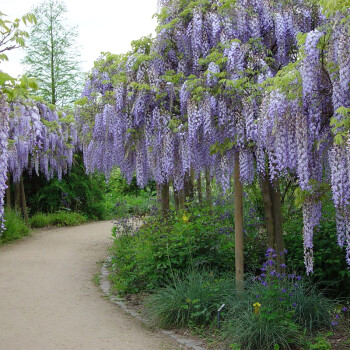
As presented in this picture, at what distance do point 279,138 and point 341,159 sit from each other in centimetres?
71

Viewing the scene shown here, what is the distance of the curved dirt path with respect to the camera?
15.4 ft

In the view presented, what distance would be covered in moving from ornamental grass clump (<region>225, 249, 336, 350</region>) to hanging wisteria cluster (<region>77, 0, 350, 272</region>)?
0.46 meters

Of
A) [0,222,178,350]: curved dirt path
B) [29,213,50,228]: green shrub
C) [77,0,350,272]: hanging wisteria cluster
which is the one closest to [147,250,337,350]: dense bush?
[0,222,178,350]: curved dirt path

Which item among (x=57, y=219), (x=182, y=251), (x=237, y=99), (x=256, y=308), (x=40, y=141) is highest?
(x=40, y=141)

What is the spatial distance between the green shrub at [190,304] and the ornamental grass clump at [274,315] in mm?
218

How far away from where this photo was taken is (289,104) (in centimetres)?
379

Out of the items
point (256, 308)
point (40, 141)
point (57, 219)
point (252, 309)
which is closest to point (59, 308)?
point (252, 309)

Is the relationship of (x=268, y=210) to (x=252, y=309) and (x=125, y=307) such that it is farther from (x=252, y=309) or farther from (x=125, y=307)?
(x=125, y=307)

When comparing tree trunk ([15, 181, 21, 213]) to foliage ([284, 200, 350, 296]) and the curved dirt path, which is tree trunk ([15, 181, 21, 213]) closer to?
the curved dirt path

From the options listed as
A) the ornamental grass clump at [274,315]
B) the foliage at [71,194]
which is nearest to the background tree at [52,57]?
the foliage at [71,194]

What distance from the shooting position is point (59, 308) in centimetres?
595

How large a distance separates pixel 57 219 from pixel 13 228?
295cm

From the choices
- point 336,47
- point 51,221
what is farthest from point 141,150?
point 51,221

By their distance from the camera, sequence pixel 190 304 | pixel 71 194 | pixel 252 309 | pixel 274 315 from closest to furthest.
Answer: pixel 274 315 → pixel 252 309 → pixel 190 304 → pixel 71 194
